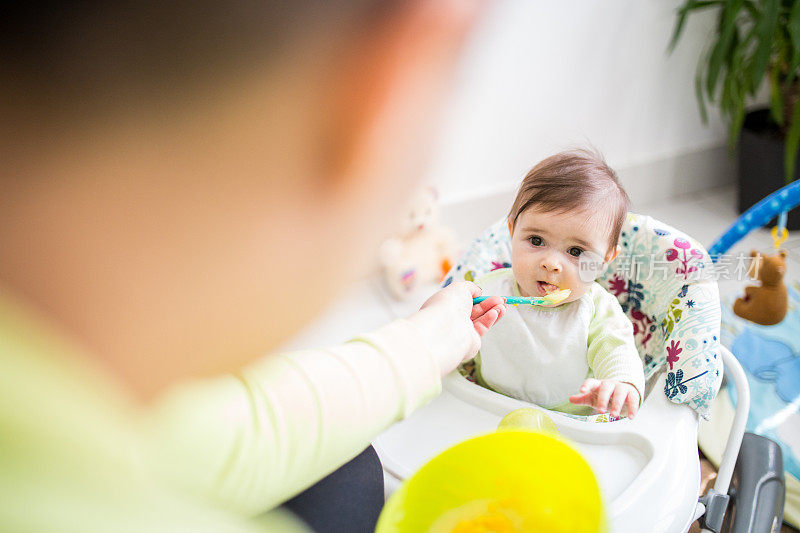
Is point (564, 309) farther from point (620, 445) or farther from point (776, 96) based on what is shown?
point (776, 96)

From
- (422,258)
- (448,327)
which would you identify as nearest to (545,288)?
(448,327)

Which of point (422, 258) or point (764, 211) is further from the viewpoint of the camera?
point (422, 258)

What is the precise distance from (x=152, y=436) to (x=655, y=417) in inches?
26.9

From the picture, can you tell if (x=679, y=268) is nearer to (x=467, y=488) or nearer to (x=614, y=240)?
(x=614, y=240)

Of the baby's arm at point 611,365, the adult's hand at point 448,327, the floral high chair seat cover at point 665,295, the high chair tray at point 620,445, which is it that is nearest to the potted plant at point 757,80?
the floral high chair seat cover at point 665,295

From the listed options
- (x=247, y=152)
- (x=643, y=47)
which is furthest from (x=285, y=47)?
(x=643, y=47)

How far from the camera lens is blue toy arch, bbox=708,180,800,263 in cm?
86

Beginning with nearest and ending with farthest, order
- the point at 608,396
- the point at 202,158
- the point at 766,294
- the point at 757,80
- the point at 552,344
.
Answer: the point at 202,158 → the point at 608,396 → the point at 552,344 → the point at 766,294 → the point at 757,80

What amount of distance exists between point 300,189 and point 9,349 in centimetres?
8

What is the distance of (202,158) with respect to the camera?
162 mm

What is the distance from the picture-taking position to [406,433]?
2.57 ft

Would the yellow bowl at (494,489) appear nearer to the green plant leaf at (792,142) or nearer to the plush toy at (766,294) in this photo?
the plush toy at (766,294)

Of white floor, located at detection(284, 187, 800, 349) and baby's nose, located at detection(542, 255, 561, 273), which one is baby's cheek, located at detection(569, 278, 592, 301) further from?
white floor, located at detection(284, 187, 800, 349)

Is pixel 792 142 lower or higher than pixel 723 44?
lower
